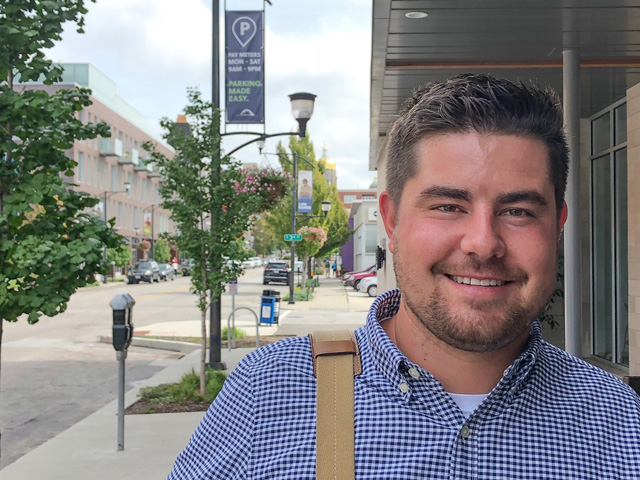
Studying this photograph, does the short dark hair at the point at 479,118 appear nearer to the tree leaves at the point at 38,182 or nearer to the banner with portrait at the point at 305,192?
the tree leaves at the point at 38,182

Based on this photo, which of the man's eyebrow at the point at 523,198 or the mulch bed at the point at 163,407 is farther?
the mulch bed at the point at 163,407

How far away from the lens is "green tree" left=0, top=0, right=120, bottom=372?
546 centimetres

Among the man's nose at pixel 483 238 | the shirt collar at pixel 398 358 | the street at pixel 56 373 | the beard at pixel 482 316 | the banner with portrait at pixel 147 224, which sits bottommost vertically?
the street at pixel 56 373

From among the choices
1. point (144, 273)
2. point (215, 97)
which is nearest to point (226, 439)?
Result: point (215, 97)

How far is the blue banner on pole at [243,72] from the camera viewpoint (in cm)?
1279

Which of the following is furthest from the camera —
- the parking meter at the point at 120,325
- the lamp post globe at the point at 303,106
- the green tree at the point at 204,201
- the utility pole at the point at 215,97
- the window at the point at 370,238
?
the window at the point at 370,238

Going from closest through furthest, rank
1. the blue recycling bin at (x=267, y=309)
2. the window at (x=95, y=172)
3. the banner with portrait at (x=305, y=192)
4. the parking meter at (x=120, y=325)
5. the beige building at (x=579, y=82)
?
the beige building at (x=579, y=82) < the parking meter at (x=120, y=325) < the blue recycling bin at (x=267, y=309) < the banner with portrait at (x=305, y=192) < the window at (x=95, y=172)

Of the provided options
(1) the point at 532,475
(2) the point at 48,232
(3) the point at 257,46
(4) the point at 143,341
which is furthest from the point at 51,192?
(4) the point at 143,341

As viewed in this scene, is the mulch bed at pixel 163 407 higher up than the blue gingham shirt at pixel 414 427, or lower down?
lower down

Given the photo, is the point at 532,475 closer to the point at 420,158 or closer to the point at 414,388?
the point at 414,388

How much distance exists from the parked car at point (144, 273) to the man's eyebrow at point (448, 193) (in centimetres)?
5179

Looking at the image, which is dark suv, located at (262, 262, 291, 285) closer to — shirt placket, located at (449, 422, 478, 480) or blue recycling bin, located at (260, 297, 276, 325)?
blue recycling bin, located at (260, 297, 276, 325)

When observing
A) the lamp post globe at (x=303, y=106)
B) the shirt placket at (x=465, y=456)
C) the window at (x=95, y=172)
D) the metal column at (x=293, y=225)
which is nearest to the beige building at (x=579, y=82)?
the lamp post globe at (x=303, y=106)

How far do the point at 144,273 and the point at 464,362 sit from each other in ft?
172
